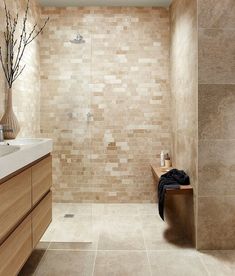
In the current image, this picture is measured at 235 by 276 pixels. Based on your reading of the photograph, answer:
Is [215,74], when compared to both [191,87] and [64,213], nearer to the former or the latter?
[191,87]

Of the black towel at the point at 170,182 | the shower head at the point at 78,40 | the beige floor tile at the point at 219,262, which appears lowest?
the beige floor tile at the point at 219,262

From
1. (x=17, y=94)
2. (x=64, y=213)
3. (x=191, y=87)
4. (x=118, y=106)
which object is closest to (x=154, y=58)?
(x=118, y=106)

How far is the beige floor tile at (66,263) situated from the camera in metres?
2.24

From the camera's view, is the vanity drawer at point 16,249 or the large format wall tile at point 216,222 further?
the large format wall tile at point 216,222

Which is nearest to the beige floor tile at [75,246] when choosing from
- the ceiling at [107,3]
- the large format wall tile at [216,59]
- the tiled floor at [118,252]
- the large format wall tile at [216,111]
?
the tiled floor at [118,252]

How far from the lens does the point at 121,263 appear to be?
93.7 inches

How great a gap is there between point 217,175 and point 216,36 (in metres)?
1.14

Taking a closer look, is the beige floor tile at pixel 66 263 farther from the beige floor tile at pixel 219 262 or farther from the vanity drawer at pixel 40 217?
the beige floor tile at pixel 219 262

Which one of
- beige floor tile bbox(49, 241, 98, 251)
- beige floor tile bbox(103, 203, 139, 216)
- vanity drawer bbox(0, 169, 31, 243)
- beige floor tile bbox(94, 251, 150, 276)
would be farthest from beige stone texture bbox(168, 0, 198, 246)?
vanity drawer bbox(0, 169, 31, 243)

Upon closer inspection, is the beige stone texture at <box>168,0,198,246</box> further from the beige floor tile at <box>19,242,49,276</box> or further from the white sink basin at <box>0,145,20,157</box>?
the white sink basin at <box>0,145,20,157</box>

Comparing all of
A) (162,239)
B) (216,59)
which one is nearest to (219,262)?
(162,239)

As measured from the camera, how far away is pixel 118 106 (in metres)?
3.89

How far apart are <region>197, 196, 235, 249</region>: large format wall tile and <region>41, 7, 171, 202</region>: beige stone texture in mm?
1373

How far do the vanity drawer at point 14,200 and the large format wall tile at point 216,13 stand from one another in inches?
71.2
